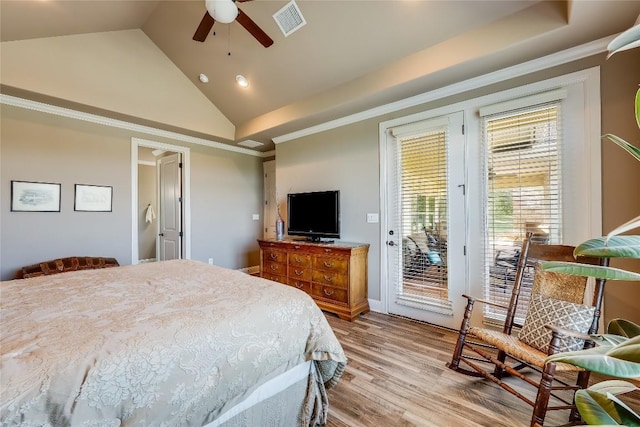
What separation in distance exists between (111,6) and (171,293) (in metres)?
3.33

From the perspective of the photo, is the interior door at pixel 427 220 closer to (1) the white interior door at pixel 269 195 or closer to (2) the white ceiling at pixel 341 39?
(2) the white ceiling at pixel 341 39

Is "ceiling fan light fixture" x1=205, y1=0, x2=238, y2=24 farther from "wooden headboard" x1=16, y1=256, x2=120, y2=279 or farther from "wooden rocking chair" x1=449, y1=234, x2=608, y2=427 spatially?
"wooden headboard" x1=16, y1=256, x2=120, y2=279

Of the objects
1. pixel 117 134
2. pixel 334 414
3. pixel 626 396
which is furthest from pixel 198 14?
pixel 626 396

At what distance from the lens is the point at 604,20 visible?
6.26ft

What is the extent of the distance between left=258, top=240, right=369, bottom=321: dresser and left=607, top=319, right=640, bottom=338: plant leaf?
88.7 inches

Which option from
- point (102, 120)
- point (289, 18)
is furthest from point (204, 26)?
point (102, 120)

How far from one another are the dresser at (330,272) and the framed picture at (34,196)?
9.13ft

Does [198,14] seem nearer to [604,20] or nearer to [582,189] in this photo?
[604,20]

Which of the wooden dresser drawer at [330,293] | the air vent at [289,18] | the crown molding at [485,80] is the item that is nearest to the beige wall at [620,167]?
the crown molding at [485,80]

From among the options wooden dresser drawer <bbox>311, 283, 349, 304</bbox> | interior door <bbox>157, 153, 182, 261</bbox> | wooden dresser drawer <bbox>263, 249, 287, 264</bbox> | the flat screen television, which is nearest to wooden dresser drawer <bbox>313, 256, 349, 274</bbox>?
wooden dresser drawer <bbox>311, 283, 349, 304</bbox>

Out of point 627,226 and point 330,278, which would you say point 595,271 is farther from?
point 330,278

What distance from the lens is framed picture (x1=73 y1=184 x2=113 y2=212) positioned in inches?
141

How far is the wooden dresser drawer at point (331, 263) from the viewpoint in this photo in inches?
126

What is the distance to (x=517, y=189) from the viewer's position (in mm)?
2479
